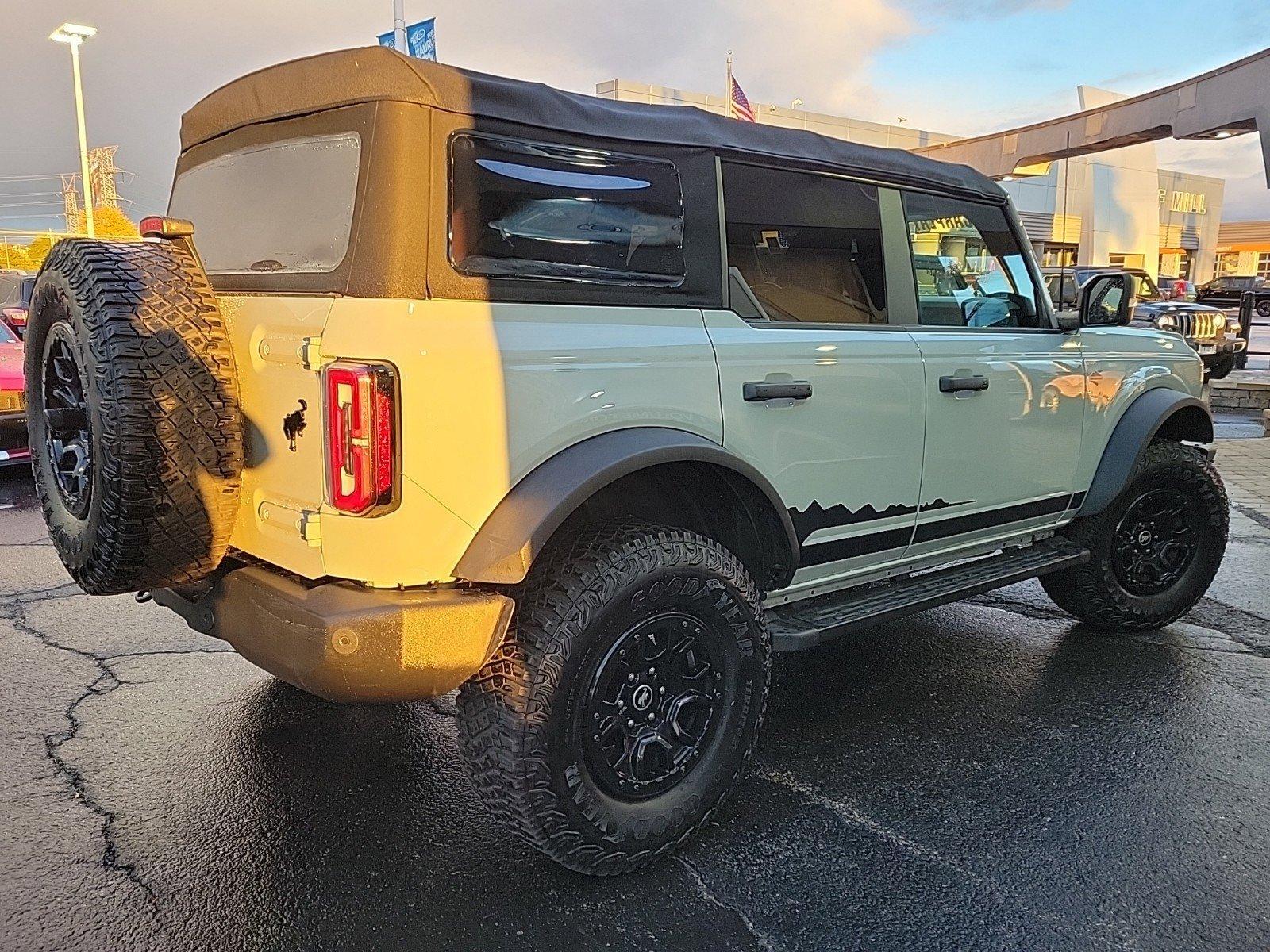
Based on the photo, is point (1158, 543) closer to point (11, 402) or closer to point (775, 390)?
point (775, 390)

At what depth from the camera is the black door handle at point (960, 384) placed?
3.41 m

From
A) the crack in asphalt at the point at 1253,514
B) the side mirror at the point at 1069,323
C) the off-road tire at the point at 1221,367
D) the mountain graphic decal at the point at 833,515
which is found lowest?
the crack in asphalt at the point at 1253,514

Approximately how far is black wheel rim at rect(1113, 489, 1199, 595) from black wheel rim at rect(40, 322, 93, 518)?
4.18 metres

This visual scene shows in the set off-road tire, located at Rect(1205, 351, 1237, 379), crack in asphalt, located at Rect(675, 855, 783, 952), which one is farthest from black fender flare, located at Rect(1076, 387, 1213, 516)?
→ off-road tire, located at Rect(1205, 351, 1237, 379)

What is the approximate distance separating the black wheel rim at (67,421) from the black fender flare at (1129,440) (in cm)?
383

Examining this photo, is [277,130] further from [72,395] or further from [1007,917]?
[1007,917]

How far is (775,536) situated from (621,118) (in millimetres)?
1328

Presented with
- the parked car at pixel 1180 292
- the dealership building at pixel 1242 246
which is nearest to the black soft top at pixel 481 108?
the parked car at pixel 1180 292

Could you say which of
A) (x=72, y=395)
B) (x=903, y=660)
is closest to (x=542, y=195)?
(x=72, y=395)

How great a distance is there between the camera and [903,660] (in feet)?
13.7

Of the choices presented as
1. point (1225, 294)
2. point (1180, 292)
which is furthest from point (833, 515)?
point (1225, 294)

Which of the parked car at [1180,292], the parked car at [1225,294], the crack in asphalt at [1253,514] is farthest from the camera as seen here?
the parked car at [1225,294]

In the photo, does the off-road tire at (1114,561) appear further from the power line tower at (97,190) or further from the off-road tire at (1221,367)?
the power line tower at (97,190)

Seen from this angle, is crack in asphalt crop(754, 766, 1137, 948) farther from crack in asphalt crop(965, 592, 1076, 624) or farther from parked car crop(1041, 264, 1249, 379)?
parked car crop(1041, 264, 1249, 379)
